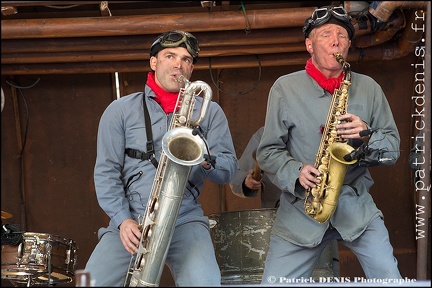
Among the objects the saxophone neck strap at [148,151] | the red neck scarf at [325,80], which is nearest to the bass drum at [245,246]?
the red neck scarf at [325,80]

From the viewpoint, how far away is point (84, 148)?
8688 millimetres

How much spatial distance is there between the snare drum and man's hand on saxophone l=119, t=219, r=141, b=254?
1.83m

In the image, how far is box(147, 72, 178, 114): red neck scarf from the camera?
19.2 feet

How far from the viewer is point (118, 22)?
7402mm

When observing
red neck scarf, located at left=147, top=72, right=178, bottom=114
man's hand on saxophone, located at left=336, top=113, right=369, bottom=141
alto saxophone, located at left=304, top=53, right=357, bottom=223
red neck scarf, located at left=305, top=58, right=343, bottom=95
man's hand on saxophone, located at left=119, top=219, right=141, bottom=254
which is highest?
red neck scarf, located at left=305, top=58, right=343, bottom=95

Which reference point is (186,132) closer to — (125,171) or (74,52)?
(125,171)

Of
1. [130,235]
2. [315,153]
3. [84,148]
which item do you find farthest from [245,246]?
[84,148]

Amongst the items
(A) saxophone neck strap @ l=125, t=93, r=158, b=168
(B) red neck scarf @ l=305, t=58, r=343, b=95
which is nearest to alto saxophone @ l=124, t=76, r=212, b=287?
(A) saxophone neck strap @ l=125, t=93, r=158, b=168

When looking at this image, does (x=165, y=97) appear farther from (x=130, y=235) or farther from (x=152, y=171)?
(x=130, y=235)

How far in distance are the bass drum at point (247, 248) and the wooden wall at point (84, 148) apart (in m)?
2.01

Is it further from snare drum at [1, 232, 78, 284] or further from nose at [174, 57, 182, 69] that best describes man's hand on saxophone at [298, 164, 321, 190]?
snare drum at [1, 232, 78, 284]

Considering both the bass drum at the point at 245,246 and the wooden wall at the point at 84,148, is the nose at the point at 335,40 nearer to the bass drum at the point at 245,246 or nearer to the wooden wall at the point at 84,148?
the bass drum at the point at 245,246

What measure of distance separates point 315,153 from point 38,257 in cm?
249

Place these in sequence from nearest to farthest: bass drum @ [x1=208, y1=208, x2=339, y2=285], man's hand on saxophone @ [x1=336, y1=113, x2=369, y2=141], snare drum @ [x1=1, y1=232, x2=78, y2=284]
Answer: man's hand on saxophone @ [x1=336, y1=113, x2=369, y2=141]
bass drum @ [x1=208, y1=208, x2=339, y2=285]
snare drum @ [x1=1, y1=232, x2=78, y2=284]
